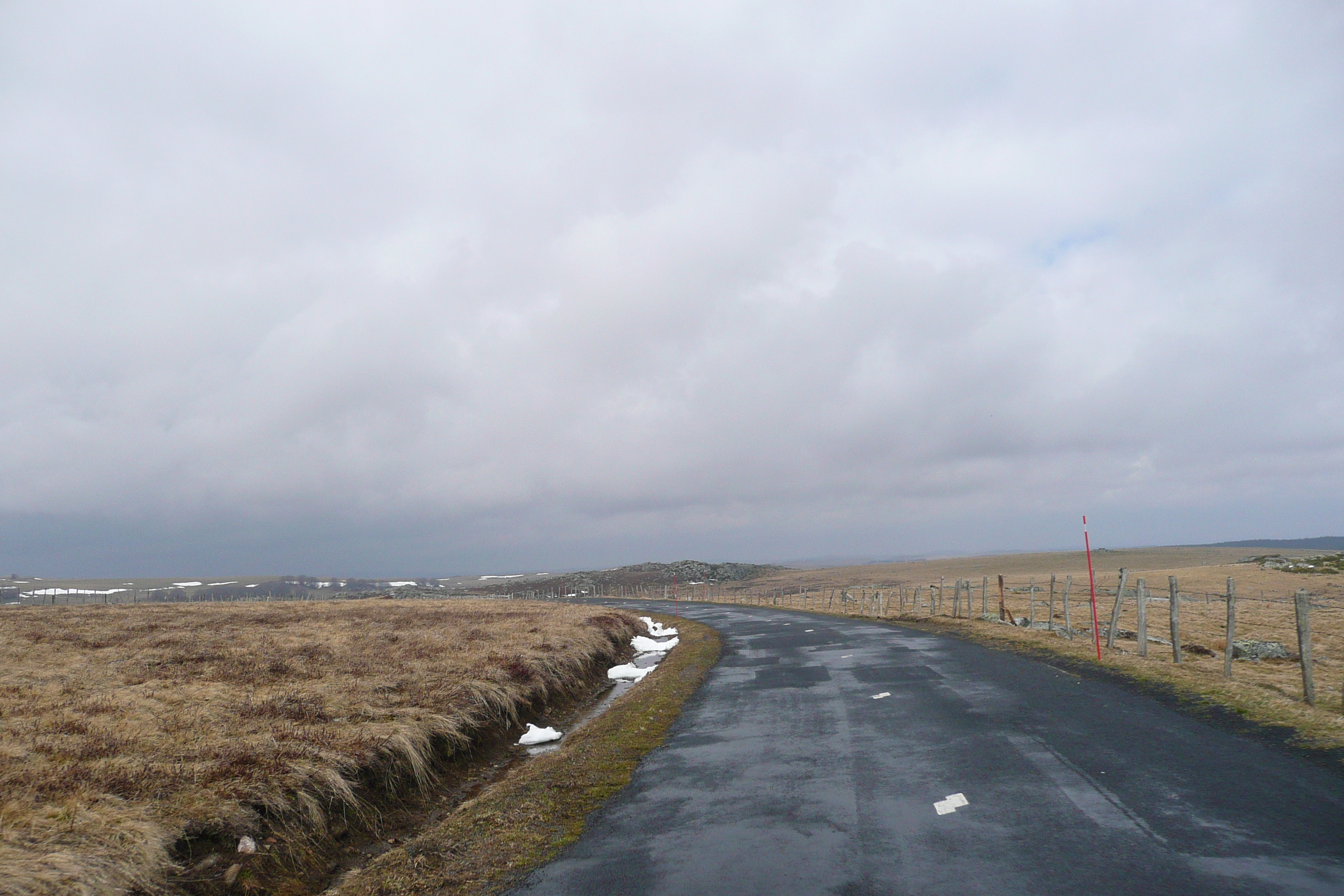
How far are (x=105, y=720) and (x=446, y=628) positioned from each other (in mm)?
17546

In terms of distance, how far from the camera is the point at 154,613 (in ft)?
121

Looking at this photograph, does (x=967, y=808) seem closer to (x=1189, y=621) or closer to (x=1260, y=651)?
(x=1260, y=651)

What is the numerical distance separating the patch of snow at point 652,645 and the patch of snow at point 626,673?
14.0 feet

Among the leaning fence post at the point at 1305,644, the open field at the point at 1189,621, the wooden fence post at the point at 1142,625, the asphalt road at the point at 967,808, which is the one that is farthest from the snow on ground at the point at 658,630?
the leaning fence post at the point at 1305,644

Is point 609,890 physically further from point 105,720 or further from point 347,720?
point 105,720

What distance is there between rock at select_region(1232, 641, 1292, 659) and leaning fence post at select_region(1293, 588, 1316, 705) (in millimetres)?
11525

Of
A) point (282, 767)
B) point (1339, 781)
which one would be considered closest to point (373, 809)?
point (282, 767)

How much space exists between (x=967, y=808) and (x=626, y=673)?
743 inches

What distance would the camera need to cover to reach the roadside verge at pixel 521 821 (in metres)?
7.44

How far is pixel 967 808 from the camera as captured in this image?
26.6 feet

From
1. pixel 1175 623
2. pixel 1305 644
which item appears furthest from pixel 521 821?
pixel 1175 623

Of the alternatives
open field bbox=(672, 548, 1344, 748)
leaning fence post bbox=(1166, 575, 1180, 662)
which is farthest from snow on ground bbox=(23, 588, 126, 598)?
leaning fence post bbox=(1166, 575, 1180, 662)

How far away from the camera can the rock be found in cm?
2333

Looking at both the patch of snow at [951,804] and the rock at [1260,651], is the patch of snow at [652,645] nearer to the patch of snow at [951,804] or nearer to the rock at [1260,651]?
the rock at [1260,651]
